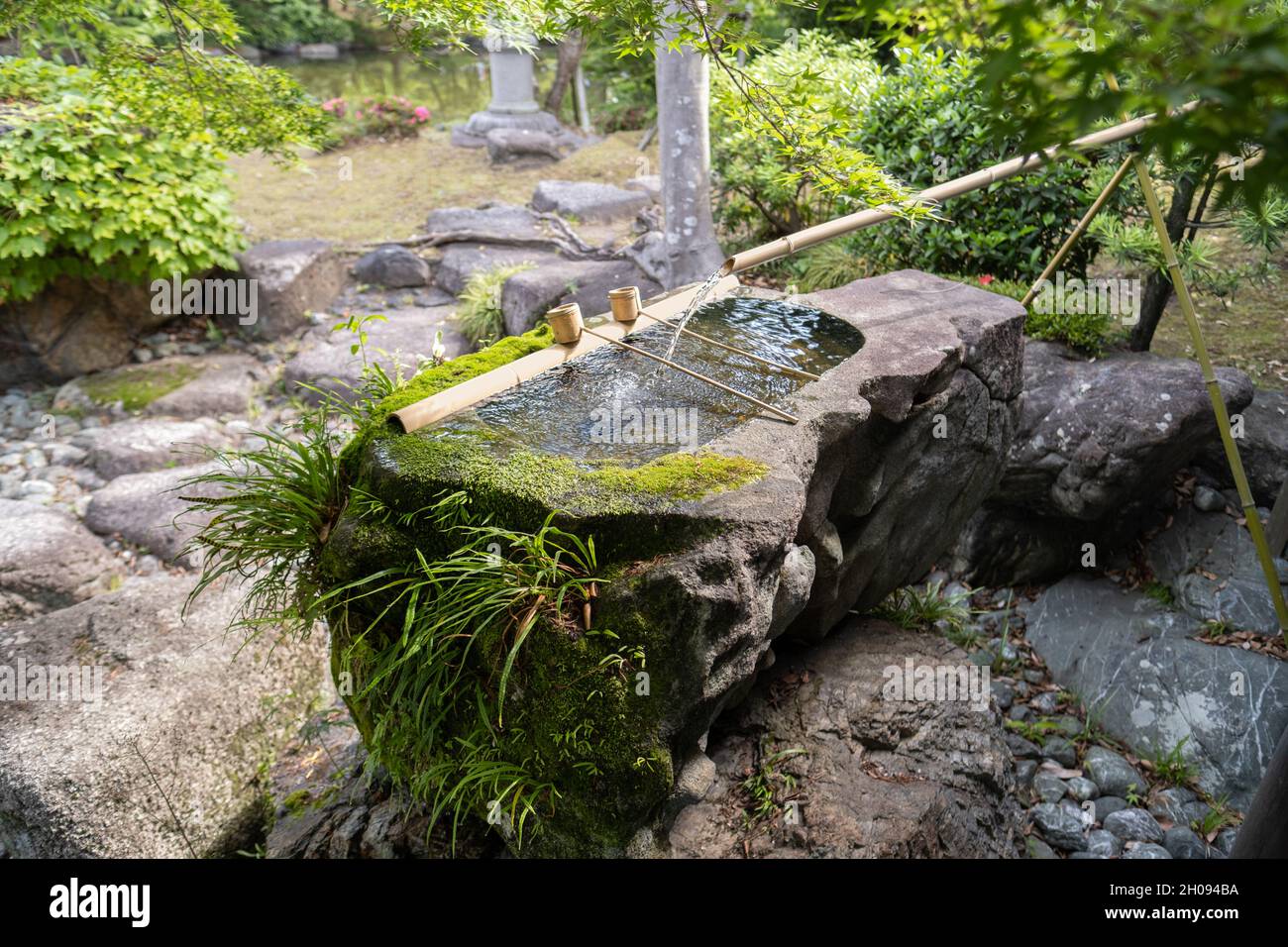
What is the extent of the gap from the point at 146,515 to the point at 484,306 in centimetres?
332

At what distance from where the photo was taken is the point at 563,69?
14.4 metres

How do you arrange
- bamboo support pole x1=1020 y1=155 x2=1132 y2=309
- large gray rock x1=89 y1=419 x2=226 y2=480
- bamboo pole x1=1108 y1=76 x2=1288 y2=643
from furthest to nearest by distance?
large gray rock x1=89 y1=419 x2=226 y2=480
bamboo support pole x1=1020 y1=155 x2=1132 y2=309
bamboo pole x1=1108 y1=76 x2=1288 y2=643

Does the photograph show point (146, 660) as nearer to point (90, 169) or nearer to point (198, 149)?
point (90, 169)

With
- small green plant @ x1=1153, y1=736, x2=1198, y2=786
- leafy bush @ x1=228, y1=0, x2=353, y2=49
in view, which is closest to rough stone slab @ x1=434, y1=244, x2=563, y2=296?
small green plant @ x1=1153, y1=736, x2=1198, y2=786

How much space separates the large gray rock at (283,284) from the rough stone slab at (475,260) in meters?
1.20

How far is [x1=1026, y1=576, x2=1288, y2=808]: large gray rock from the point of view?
419 centimetres

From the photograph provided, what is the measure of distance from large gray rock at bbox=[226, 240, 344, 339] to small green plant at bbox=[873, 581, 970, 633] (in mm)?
6378

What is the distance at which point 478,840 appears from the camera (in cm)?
305

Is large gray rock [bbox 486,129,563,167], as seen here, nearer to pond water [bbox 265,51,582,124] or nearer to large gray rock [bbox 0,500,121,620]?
pond water [bbox 265,51,582,124]

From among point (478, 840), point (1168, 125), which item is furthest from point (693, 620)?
point (1168, 125)

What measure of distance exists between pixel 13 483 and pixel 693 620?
Answer: 629cm

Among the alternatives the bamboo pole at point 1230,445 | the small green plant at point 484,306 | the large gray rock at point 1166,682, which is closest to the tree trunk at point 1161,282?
the bamboo pole at point 1230,445

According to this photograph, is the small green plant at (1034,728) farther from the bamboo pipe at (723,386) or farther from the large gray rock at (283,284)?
the large gray rock at (283,284)
